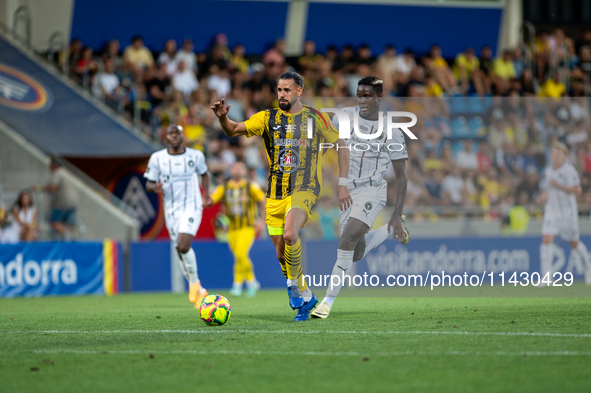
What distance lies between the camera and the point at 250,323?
26.9 feet

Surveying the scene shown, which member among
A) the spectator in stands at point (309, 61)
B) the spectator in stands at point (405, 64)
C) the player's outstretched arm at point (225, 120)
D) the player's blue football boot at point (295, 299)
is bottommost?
the player's blue football boot at point (295, 299)

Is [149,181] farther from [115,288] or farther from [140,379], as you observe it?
[140,379]

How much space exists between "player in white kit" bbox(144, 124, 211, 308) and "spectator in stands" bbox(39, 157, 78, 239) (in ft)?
20.2

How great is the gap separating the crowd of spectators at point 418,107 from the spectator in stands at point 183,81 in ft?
0.08

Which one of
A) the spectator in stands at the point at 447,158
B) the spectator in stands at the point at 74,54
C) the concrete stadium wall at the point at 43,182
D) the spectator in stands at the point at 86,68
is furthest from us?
the spectator in stands at the point at 74,54

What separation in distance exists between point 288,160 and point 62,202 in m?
9.78

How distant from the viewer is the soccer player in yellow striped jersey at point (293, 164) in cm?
822

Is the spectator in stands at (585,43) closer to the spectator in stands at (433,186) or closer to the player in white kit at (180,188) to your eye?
the spectator in stands at (433,186)

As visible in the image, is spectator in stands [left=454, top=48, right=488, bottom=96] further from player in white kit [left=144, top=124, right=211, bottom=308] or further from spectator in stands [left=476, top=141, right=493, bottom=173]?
player in white kit [left=144, top=124, right=211, bottom=308]

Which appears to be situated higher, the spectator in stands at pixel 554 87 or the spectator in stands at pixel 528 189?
the spectator in stands at pixel 554 87

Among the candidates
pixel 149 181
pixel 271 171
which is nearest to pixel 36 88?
pixel 149 181

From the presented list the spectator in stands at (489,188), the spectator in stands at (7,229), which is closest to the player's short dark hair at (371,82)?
the spectator in stands at (489,188)

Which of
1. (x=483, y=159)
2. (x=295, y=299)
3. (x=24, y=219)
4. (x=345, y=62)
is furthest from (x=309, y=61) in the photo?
(x=295, y=299)

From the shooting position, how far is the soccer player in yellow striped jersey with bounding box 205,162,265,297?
14.4 metres
